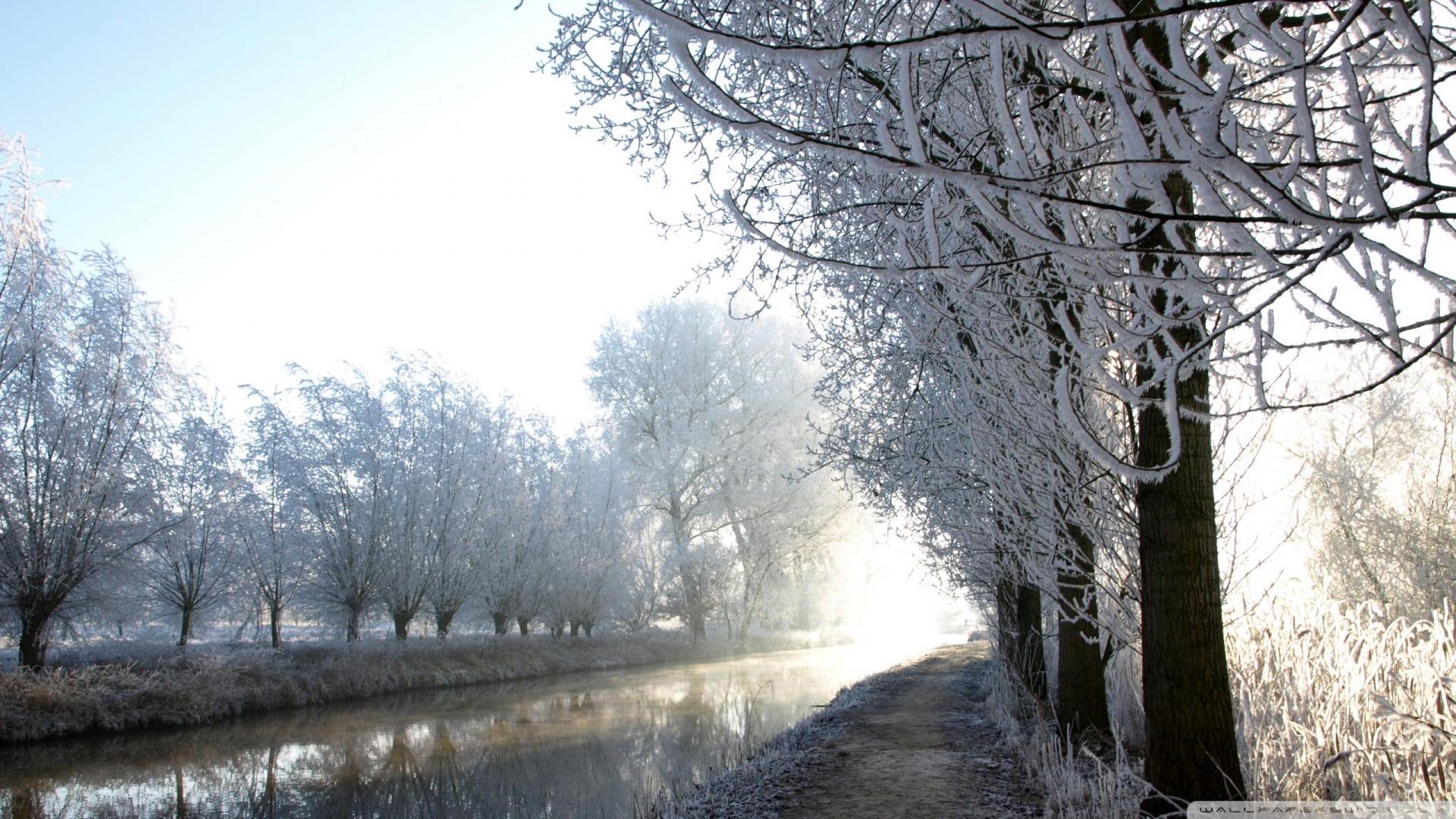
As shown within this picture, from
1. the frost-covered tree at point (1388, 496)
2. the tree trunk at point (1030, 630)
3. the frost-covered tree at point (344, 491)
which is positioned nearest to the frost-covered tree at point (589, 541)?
the frost-covered tree at point (344, 491)

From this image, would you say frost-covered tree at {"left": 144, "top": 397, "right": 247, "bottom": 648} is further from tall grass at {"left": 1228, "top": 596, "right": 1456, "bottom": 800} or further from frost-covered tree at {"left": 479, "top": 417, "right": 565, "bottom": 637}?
tall grass at {"left": 1228, "top": 596, "right": 1456, "bottom": 800}

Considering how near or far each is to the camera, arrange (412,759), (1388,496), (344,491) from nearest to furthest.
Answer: (412,759), (1388,496), (344,491)

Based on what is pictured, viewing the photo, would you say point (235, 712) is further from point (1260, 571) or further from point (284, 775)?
point (1260, 571)

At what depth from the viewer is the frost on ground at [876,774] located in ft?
15.0

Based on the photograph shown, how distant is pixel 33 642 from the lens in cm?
1036

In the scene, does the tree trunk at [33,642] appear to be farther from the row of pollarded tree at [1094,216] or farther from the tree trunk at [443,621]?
the row of pollarded tree at [1094,216]

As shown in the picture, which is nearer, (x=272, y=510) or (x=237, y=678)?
(x=237, y=678)

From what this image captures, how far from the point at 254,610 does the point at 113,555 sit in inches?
371

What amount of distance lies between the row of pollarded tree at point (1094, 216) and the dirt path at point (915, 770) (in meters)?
0.91

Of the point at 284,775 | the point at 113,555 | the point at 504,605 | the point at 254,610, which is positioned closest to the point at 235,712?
the point at 113,555

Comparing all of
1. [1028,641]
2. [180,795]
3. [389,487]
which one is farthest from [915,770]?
[389,487]

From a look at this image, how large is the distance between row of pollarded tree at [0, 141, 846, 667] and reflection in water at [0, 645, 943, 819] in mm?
3565

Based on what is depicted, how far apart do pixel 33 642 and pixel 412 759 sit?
6418 mm

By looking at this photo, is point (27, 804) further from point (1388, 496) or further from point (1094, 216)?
point (1388, 496)
